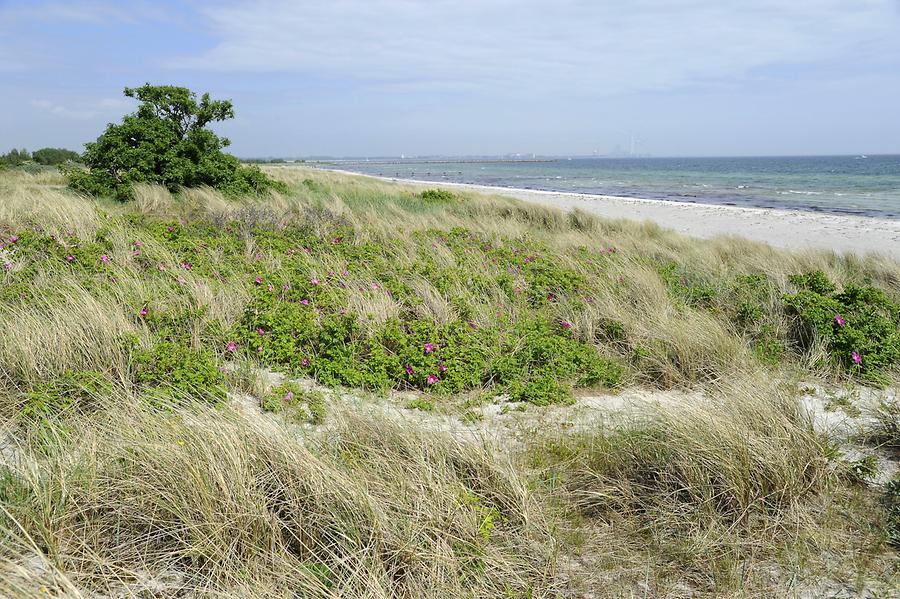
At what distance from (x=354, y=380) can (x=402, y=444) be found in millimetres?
1367

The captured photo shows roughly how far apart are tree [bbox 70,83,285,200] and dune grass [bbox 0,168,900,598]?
6.77 meters

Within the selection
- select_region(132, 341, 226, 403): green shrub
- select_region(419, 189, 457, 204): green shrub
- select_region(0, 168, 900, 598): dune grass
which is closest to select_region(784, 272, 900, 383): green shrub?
select_region(0, 168, 900, 598): dune grass

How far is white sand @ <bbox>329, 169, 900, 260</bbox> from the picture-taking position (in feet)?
47.0

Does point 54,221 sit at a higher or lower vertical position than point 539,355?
higher

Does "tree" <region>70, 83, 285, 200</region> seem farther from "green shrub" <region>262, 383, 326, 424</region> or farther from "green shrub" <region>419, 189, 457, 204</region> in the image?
"green shrub" <region>262, 383, 326, 424</region>

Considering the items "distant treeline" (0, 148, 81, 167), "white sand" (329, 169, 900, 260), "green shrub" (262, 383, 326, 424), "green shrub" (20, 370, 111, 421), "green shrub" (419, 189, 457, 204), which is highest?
"distant treeline" (0, 148, 81, 167)

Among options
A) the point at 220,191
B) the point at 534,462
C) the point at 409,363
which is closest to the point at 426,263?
the point at 409,363

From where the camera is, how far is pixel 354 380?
448 centimetres

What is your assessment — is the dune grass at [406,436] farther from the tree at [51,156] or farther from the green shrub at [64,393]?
the tree at [51,156]

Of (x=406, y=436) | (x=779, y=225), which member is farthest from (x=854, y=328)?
(x=779, y=225)

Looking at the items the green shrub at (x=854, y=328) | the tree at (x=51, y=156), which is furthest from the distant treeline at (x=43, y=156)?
the green shrub at (x=854, y=328)

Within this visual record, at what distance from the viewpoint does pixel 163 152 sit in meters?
14.1

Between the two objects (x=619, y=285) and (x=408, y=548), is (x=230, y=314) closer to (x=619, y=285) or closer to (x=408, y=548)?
(x=408, y=548)

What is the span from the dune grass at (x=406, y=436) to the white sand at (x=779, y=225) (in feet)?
25.6
